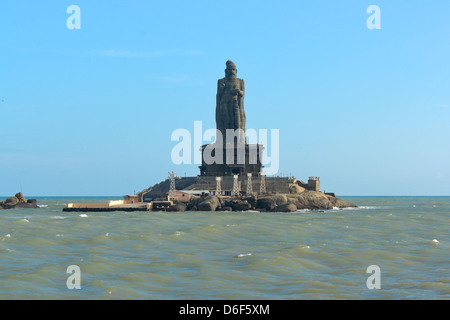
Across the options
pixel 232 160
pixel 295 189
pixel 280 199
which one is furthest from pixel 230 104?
pixel 280 199

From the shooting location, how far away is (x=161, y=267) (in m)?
29.5

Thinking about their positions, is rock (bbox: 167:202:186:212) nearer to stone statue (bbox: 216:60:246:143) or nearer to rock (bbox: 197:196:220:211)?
rock (bbox: 197:196:220:211)

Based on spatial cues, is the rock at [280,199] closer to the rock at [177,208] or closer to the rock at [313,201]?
the rock at [313,201]

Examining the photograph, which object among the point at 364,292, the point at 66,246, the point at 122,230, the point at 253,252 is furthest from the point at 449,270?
the point at 122,230

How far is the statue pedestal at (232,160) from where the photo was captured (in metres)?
125

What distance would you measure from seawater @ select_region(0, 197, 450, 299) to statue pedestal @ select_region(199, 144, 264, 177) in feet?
248

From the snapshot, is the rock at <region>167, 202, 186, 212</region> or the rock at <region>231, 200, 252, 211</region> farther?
the rock at <region>231, 200, 252, 211</region>

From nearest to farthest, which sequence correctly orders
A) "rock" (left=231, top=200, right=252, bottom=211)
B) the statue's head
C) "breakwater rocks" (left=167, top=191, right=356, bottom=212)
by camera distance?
"breakwater rocks" (left=167, top=191, right=356, bottom=212), "rock" (left=231, top=200, right=252, bottom=211), the statue's head

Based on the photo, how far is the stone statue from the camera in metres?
130

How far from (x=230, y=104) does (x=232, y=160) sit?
13715 mm

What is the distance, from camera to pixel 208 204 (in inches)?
3629

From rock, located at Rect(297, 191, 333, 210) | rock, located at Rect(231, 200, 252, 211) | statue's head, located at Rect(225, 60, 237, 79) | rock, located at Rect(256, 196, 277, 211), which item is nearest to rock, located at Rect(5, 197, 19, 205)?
rock, located at Rect(231, 200, 252, 211)

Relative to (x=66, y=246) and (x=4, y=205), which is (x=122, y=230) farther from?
(x=4, y=205)

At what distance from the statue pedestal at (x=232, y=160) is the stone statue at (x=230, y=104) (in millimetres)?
4998
